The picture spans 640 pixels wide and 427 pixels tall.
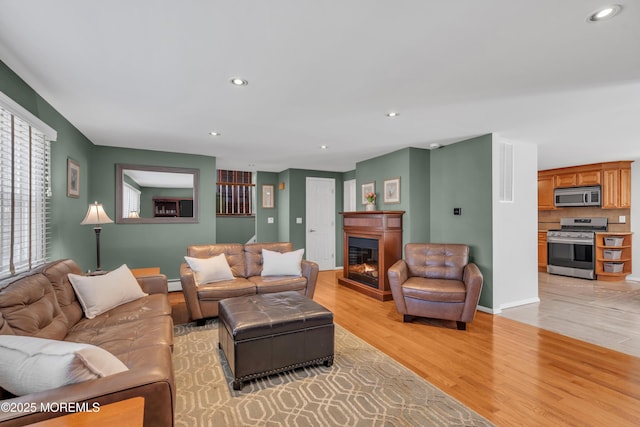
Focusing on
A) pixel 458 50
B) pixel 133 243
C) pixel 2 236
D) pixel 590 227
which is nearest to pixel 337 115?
pixel 458 50

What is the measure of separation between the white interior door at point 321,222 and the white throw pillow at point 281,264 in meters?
2.82

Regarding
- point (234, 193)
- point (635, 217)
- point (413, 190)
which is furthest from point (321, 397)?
point (635, 217)

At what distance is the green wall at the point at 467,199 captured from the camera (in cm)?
387

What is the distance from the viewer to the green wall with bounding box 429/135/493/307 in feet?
12.7

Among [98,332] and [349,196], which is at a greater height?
[349,196]

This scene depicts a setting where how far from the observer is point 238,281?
3598mm

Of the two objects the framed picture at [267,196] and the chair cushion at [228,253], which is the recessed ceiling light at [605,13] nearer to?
the chair cushion at [228,253]

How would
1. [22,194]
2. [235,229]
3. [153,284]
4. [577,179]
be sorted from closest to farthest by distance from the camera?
[22,194] < [153,284] < [577,179] < [235,229]

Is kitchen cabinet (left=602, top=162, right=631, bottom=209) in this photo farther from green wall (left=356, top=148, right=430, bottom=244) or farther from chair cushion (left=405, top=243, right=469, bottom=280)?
chair cushion (left=405, top=243, right=469, bottom=280)

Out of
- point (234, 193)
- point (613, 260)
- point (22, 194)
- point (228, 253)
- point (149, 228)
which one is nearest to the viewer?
point (22, 194)

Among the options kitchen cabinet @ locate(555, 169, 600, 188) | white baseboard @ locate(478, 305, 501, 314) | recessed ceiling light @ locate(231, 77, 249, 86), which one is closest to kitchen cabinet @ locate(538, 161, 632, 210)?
kitchen cabinet @ locate(555, 169, 600, 188)

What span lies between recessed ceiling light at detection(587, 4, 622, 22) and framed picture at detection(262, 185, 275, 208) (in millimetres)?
6030

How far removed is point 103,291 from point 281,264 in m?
1.90

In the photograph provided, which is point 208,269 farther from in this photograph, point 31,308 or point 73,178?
point 73,178
